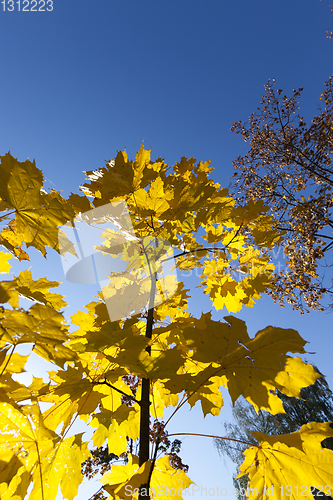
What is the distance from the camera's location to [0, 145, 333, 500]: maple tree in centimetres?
77

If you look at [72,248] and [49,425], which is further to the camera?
[72,248]

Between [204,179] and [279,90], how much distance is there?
8.49m

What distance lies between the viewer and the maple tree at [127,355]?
2.53ft

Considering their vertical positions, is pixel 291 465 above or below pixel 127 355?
below

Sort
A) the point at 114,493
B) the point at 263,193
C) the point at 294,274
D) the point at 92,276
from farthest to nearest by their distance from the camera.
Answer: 1. the point at 263,193
2. the point at 294,274
3. the point at 92,276
4. the point at 114,493

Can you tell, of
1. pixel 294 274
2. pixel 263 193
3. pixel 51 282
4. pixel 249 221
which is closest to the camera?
pixel 51 282

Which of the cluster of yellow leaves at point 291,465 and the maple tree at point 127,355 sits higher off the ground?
the maple tree at point 127,355

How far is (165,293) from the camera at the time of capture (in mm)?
1510

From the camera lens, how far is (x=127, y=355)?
819mm

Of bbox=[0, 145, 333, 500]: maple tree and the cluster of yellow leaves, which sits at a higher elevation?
bbox=[0, 145, 333, 500]: maple tree

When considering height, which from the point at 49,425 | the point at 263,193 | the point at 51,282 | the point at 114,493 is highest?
the point at 263,193

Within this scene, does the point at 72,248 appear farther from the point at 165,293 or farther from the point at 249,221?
the point at 249,221

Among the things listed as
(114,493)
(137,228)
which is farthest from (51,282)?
(114,493)

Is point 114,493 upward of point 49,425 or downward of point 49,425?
downward
